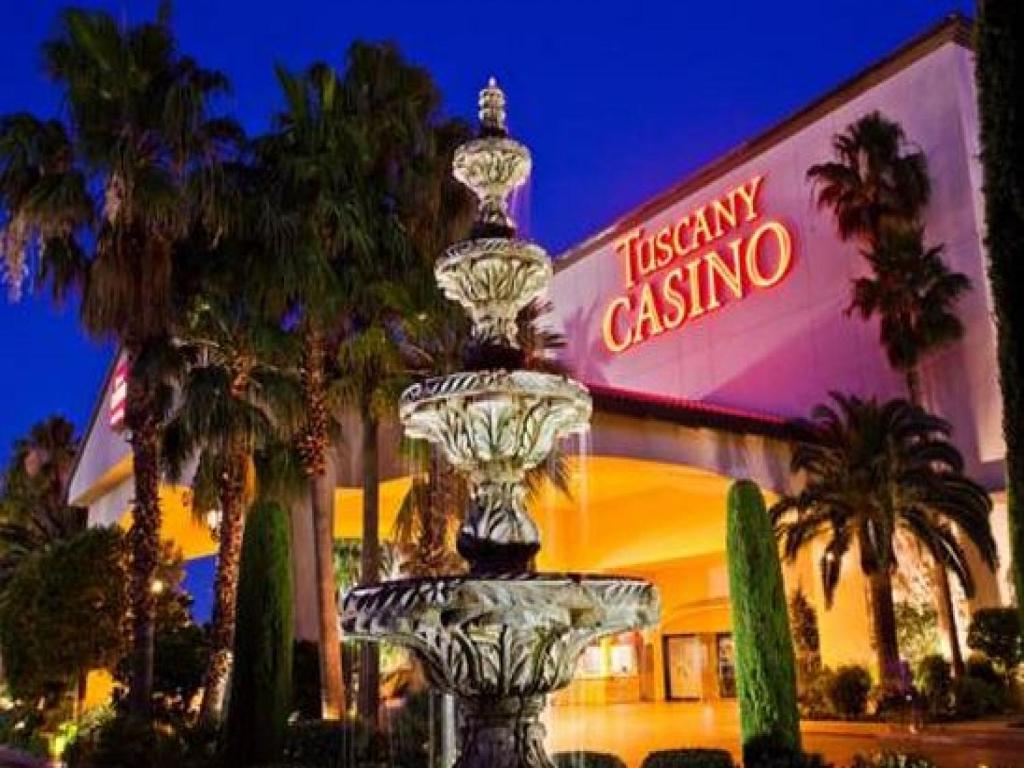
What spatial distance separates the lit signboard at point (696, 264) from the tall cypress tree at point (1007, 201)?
19.8 metres

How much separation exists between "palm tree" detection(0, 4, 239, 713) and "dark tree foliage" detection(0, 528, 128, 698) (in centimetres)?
433

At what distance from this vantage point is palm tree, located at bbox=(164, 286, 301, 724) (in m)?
16.2

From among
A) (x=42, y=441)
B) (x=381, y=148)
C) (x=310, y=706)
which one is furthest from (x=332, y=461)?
(x=42, y=441)

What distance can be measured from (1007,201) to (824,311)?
19350 mm

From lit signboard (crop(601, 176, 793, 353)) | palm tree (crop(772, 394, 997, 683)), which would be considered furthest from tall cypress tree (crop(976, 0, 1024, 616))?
lit signboard (crop(601, 176, 793, 353))

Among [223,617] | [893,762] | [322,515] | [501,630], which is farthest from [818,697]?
[501,630]

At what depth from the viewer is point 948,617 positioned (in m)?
22.7

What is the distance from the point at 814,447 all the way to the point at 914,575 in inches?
170

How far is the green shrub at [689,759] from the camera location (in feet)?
38.0

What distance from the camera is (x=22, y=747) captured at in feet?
72.2

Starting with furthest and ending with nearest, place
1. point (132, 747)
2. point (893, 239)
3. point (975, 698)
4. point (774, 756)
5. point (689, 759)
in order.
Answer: point (893, 239)
point (975, 698)
point (132, 747)
point (774, 756)
point (689, 759)

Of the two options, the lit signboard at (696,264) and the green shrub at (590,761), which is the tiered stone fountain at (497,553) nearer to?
the green shrub at (590,761)

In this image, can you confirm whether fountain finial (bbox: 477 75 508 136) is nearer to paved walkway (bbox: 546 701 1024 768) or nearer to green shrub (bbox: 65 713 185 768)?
paved walkway (bbox: 546 701 1024 768)

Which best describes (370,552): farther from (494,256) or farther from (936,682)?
(936,682)
